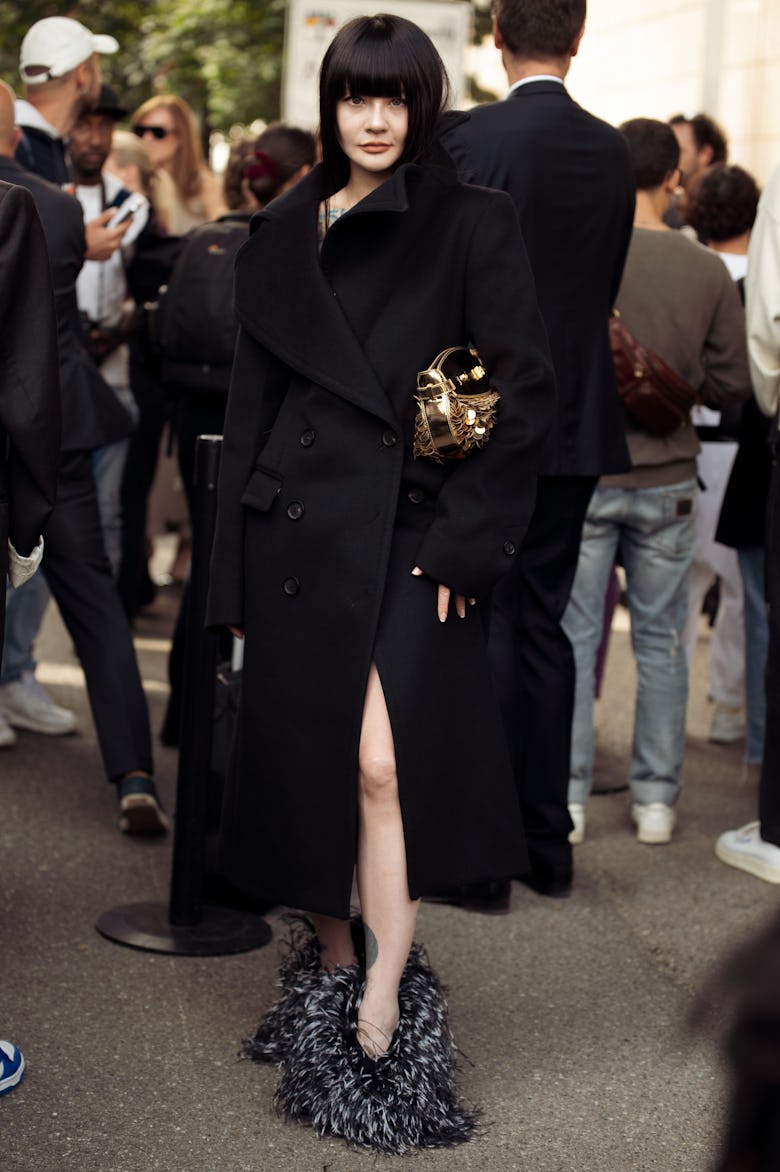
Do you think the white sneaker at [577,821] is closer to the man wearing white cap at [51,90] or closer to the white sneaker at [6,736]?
the white sneaker at [6,736]

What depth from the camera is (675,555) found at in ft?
18.0

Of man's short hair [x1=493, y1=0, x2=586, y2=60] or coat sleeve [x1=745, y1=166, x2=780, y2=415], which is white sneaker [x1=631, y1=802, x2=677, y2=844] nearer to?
coat sleeve [x1=745, y1=166, x2=780, y2=415]

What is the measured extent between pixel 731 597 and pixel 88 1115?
4.07 m

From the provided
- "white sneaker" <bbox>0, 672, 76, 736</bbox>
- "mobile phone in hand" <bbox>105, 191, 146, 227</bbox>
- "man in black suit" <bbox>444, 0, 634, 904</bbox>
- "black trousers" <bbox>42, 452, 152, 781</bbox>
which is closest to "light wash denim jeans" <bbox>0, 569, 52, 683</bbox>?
"white sneaker" <bbox>0, 672, 76, 736</bbox>

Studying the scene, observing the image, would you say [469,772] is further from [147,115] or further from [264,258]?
[147,115]

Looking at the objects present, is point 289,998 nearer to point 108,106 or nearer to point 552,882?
point 552,882

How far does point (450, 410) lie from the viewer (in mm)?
3287

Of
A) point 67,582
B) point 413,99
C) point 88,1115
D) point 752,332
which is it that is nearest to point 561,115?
point 752,332

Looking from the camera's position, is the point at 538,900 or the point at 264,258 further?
the point at 538,900

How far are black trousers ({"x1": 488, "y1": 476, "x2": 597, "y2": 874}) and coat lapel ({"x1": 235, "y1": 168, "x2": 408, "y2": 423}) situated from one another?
5.02 feet

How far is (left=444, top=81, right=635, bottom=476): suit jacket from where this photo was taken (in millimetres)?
4609

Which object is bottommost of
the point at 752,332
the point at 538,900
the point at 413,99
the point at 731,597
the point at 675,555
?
the point at 538,900

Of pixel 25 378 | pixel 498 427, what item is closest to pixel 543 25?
pixel 498 427

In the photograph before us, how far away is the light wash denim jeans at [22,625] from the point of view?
6402mm
